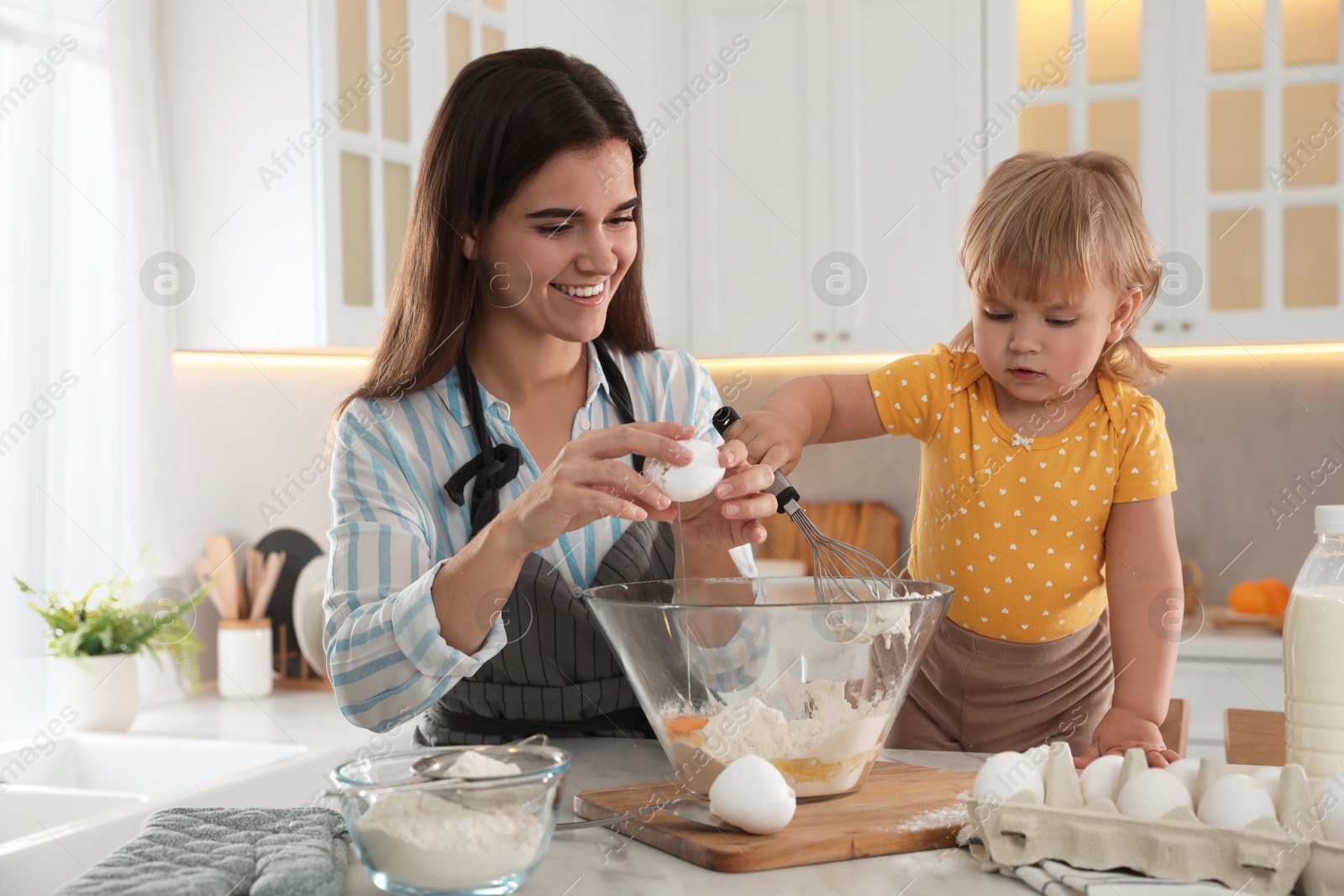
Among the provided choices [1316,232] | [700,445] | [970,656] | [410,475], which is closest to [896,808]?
[700,445]

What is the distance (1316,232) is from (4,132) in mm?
2508

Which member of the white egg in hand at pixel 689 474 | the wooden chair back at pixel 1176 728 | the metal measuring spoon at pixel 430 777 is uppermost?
the white egg in hand at pixel 689 474

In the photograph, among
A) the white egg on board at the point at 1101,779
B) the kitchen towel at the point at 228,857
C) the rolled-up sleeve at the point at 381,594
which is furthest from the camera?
the rolled-up sleeve at the point at 381,594

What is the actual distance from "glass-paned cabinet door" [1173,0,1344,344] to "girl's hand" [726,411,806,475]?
1.74 metres

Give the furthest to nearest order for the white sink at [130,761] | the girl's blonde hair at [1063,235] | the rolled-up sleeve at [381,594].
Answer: the white sink at [130,761], the girl's blonde hair at [1063,235], the rolled-up sleeve at [381,594]

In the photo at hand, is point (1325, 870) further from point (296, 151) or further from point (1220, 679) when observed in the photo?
point (296, 151)

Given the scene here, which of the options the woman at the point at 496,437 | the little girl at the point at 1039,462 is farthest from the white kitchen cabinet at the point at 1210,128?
the woman at the point at 496,437

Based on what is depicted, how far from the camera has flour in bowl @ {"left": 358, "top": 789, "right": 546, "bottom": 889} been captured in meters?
0.65

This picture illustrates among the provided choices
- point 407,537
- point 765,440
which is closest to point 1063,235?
point 765,440

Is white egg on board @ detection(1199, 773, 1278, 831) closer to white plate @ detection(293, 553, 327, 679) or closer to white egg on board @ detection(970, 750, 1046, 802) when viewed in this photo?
white egg on board @ detection(970, 750, 1046, 802)

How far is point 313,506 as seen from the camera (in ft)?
8.86

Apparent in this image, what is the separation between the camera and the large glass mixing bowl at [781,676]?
0.83 meters

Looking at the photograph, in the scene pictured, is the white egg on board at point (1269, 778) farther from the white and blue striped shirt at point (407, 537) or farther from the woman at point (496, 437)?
the white and blue striped shirt at point (407, 537)

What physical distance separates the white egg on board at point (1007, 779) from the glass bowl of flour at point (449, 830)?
0.28 meters
